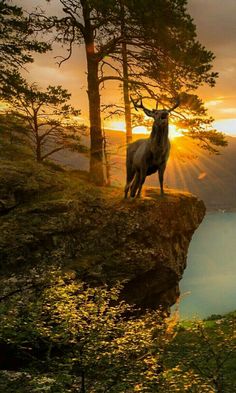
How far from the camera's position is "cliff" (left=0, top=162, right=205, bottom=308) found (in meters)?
11.9

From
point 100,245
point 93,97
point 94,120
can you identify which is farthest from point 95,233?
point 93,97

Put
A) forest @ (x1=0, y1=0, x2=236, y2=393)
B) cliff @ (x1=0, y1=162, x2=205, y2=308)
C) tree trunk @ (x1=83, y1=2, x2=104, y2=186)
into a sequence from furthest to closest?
1. tree trunk @ (x1=83, y1=2, x2=104, y2=186)
2. cliff @ (x1=0, y1=162, x2=205, y2=308)
3. forest @ (x1=0, y1=0, x2=236, y2=393)

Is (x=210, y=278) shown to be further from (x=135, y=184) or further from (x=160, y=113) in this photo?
(x=160, y=113)

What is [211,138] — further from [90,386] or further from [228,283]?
[228,283]

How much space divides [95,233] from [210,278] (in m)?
68.8

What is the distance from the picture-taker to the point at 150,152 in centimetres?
1385

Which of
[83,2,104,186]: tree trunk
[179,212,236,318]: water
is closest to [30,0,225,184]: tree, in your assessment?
[83,2,104,186]: tree trunk

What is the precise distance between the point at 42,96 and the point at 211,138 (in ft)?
31.9

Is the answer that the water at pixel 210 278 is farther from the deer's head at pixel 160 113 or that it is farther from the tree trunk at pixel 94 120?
the deer's head at pixel 160 113

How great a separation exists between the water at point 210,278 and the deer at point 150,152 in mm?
13015

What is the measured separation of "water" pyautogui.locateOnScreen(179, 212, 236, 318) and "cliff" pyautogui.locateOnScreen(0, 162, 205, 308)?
471 inches

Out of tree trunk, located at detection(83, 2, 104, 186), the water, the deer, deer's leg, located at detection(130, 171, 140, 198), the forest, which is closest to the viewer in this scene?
the forest

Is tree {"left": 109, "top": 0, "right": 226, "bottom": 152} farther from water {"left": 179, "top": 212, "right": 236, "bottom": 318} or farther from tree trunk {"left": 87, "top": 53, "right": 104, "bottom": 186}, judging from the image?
water {"left": 179, "top": 212, "right": 236, "bottom": 318}

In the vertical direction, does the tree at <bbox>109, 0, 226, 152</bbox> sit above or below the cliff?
above
